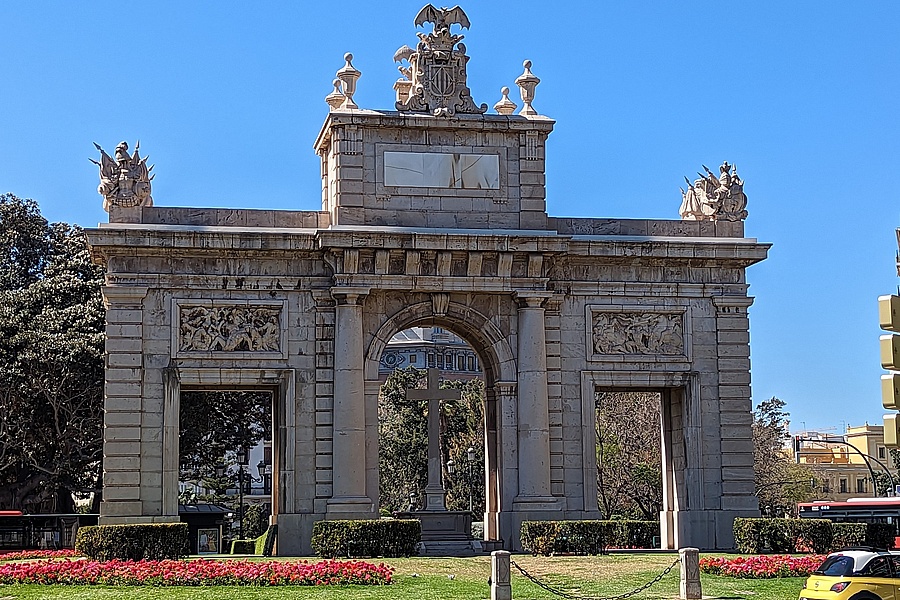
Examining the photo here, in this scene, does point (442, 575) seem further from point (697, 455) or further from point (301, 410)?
point (697, 455)

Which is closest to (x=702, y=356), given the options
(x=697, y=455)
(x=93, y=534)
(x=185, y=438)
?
(x=697, y=455)

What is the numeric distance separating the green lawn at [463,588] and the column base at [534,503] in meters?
6.07

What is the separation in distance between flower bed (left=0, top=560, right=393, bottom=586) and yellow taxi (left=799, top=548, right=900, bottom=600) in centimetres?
829

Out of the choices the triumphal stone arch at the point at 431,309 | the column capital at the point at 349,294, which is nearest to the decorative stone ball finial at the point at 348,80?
the triumphal stone arch at the point at 431,309

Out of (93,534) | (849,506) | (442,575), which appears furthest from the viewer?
Result: (849,506)

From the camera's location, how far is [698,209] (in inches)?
1458

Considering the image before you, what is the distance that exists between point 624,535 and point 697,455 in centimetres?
319

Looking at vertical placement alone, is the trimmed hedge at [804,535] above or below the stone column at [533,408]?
below

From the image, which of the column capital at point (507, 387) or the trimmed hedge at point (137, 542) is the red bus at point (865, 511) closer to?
the column capital at point (507, 387)

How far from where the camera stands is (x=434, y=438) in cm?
3703

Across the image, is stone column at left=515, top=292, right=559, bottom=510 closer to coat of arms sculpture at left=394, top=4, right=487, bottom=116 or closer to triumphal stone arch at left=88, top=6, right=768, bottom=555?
triumphal stone arch at left=88, top=6, right=768, bottom=555

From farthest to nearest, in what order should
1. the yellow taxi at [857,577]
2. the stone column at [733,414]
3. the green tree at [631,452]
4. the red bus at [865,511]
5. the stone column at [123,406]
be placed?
the green tree at [631,452], the red bus at [865,511], the stone column at [733,414], the stone column at [123,406], the yellow taxi at [857,577]

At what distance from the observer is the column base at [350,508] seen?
3297 cm

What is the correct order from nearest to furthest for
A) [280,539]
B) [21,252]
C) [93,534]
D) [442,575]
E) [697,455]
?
[442,575] → [93,534] → [280,539] → [697,455] → [21,252]
